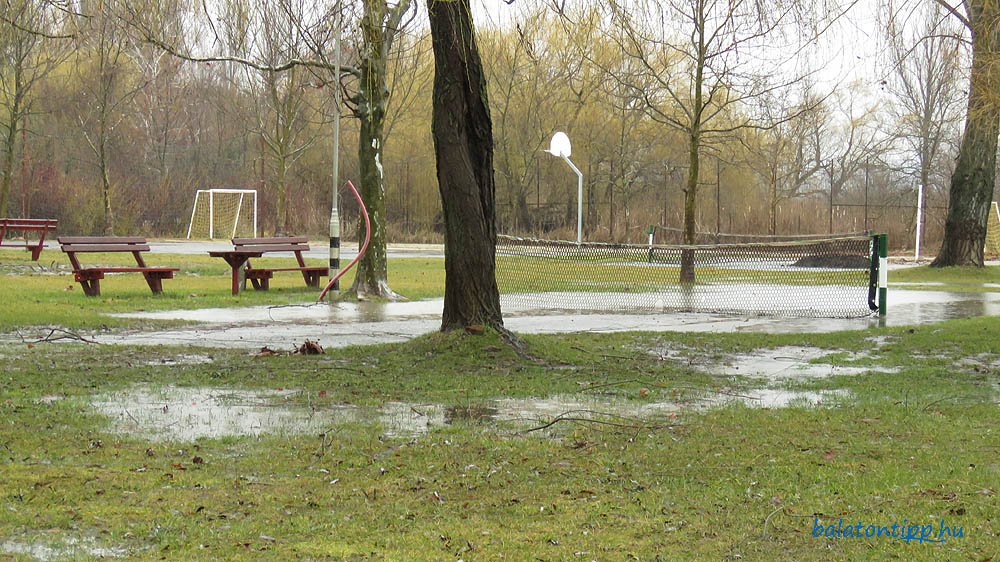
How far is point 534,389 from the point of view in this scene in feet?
26.6

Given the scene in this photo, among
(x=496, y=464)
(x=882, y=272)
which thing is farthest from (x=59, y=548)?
(x=882, y=272)

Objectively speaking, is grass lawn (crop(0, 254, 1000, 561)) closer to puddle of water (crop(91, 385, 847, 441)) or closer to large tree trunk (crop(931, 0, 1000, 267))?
puddle of water (crop(91, 385, 847, 441))

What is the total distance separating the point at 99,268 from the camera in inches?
640

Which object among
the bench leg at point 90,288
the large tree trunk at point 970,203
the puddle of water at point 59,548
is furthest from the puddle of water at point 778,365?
the large tree trunk at point 970,203

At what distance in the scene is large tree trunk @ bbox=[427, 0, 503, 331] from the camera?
971 cm

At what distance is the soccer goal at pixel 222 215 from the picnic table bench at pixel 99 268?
96.0 ft

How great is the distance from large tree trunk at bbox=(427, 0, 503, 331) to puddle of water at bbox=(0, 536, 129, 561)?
565cm

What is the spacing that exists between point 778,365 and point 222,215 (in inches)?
1607

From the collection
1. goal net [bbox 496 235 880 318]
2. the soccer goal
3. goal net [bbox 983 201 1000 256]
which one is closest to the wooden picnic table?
goal net [bbox 496 235 880 318]

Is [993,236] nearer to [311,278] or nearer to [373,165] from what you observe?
[311,278]

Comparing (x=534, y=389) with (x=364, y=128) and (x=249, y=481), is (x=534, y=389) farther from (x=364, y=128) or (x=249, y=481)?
(x=364, y=128)

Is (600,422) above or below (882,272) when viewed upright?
below

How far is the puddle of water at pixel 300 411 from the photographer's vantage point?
6.49 metres

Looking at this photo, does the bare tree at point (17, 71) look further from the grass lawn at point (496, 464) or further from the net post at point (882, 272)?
the grass lawn at point (496, 464)
